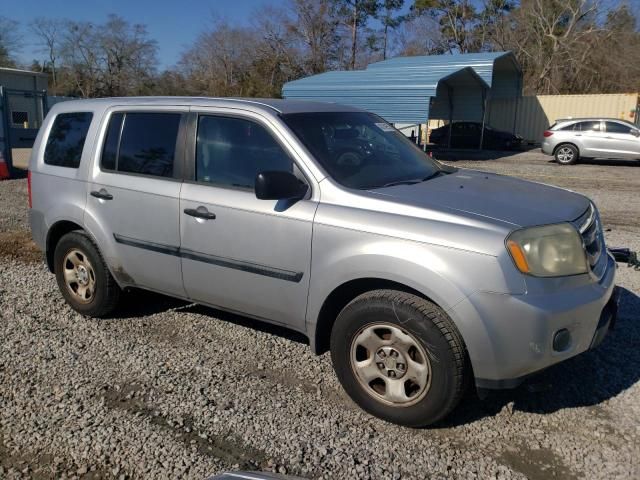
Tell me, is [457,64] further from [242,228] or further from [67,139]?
[242,228]

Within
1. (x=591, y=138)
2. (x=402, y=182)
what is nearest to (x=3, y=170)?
(x=402, y=182)

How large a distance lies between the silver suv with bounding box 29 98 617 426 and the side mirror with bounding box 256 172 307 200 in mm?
10

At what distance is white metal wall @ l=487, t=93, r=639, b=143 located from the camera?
29.8m

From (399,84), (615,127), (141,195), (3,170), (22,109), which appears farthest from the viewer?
(22,109)

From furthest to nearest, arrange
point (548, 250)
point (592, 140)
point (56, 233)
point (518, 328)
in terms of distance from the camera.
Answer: point (592, 140)
point (56, 233)
point (548, 250)
point (518, 328)

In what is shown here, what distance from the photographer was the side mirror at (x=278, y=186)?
3418 mm

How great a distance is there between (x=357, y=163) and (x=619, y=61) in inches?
1913

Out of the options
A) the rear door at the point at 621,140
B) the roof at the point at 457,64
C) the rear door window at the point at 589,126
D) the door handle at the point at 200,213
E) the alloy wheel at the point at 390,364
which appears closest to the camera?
the alloy wheel at the point at 390,364

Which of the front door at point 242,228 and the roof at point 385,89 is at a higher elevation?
the roof at point 385,89

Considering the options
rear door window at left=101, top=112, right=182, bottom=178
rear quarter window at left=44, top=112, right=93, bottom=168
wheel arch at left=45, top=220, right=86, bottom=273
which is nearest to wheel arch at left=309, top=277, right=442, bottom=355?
rear door window at left=101, top=112, right=182, bottom=178

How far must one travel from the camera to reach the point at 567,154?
20.4 meters

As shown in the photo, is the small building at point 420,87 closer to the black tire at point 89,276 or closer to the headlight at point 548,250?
the black tire at point 89,276

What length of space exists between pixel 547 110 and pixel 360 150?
3127cm

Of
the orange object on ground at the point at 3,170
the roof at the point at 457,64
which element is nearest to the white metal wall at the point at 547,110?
the roof at the point at 457,64
